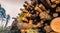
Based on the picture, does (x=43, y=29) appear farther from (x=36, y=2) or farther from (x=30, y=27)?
(x=36, y=2)

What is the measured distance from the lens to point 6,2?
2.47 m

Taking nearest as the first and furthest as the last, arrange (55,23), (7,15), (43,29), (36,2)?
(55,23) < (43,29) < (36,2) < (7,15)

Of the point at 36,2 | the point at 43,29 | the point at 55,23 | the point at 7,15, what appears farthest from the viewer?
the point at 7,15

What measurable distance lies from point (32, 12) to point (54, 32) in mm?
315

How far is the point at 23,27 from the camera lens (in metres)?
1.77

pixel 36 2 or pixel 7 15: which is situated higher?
pixel 36 2

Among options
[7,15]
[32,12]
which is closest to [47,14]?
[32,12]

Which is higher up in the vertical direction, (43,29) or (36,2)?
(36,2)

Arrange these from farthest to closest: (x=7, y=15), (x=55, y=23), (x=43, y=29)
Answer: (x=7, y=15), (x=43, y=29), (x=55, y=23)

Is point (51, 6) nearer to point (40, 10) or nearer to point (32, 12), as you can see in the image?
point (40, 10)

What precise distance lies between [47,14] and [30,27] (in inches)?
8.1

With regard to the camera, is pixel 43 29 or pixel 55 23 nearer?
pixel 55 23

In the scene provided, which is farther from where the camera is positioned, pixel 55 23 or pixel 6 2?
pixel 6 2

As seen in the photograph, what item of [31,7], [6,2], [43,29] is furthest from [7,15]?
[43,29]
